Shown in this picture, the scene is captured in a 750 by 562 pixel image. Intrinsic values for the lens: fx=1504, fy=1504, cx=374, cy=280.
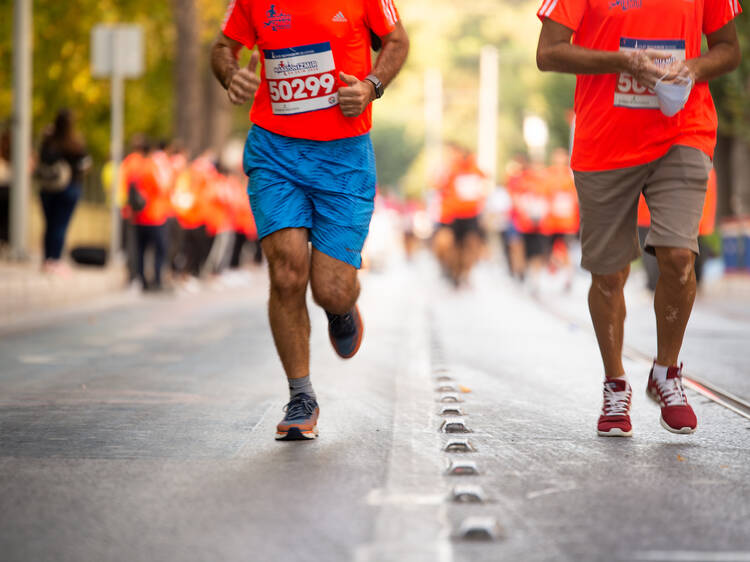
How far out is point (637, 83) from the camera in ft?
18.7

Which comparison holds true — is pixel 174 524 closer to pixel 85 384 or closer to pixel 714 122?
pixel 714 122

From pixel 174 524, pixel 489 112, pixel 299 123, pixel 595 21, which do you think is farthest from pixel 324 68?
pixel 489 112

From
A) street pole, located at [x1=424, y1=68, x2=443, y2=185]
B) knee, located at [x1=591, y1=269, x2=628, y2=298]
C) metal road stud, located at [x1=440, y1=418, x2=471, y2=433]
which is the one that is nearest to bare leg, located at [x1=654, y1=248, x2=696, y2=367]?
knee, located at [x1=591, y1=269, x2=628, y2=298]

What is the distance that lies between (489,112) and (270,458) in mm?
57895

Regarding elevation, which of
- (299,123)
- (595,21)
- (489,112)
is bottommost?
(489,112)

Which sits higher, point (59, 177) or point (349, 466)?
point (349, 466)

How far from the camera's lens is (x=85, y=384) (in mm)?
7508

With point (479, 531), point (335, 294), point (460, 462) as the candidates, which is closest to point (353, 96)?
point (335, 294)

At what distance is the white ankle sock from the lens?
5766 mm

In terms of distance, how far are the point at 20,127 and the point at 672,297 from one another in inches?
485

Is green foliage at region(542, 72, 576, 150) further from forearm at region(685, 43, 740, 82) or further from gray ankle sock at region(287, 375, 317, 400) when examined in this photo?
gray ankle sock at region(287, 375, 317, 400)

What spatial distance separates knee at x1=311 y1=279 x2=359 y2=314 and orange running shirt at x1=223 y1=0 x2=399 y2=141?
0.56 m

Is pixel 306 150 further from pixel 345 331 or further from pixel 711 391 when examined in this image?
pixel 711 391

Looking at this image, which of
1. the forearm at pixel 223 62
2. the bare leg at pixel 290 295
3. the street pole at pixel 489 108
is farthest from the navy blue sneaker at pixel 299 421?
the street pole at pixel 489 108
